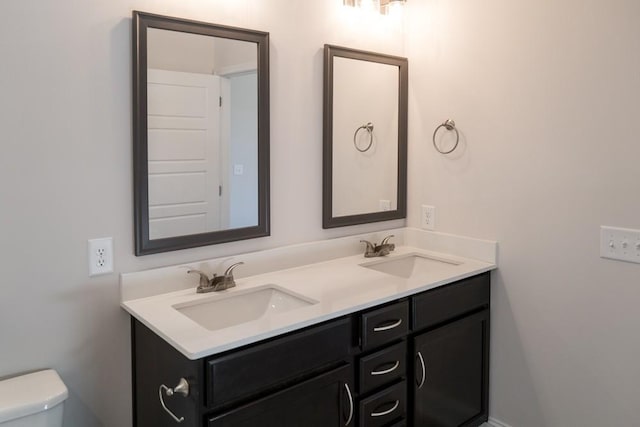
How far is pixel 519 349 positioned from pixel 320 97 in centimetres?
147

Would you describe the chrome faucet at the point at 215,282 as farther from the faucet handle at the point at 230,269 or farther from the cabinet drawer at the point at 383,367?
the cabinet drawer at the point at 383,367

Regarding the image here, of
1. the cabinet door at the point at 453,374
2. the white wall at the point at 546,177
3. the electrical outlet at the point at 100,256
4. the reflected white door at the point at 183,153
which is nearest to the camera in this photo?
the electrical outlet at the point at 100,256

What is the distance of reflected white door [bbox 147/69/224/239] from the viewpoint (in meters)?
1.80

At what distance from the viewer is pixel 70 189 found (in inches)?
64.7

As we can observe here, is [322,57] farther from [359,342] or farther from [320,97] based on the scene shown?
[359,342]

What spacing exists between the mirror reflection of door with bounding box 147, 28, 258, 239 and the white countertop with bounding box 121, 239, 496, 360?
26 cm

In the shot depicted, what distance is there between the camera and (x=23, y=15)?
4.99ft

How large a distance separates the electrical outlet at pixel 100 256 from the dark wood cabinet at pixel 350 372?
0.73ft

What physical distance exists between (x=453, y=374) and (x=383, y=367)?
468 millimetres

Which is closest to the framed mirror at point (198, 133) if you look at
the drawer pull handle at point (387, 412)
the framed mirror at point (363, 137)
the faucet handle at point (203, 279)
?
the faucet handle at point (203, 279)

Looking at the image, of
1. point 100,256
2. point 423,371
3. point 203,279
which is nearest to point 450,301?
point 423,371

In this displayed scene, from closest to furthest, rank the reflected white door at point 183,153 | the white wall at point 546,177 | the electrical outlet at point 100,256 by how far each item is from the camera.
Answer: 1. the electrical outlet at point 100,256
2. the reflected white door at point 183,153
3. the white wall at point 546,177

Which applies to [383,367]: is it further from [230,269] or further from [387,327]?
Result: [230,269]

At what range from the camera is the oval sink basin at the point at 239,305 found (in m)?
1.81
